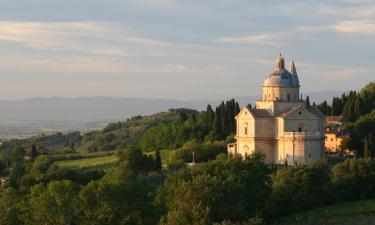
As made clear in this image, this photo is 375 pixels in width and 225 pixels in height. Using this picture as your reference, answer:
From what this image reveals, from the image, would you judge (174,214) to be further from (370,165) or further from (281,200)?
(370,165)

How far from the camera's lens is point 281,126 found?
60938 millimetres

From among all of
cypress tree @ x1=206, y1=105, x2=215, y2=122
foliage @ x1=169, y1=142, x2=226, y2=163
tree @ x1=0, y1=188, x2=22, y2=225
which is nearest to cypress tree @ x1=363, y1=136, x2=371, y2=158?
foliage @ x1=169, y1=142, x2=226, y2=163

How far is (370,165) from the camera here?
168 feet

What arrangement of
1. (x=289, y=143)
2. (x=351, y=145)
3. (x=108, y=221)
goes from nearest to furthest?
(x=108, y=221)
(x=289, y=143)
(x=351, y=145)

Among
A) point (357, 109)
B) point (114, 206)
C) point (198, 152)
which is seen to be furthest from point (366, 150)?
point (114, 206)

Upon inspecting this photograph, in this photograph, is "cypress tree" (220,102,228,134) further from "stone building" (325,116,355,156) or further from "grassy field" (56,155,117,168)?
"grassy field" (56,155,117,168)

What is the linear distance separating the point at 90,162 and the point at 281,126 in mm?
20704

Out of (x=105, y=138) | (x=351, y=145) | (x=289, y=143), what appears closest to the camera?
(x=289, y=143)

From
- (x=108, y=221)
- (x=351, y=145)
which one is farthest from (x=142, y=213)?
(x=351, y=145)

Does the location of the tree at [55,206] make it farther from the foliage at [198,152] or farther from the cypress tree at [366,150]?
the cypress tree at [366,150]

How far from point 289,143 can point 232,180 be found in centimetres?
1932

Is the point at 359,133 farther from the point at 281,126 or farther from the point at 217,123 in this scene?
the point at 217,123

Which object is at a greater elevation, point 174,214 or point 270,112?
point 270,112

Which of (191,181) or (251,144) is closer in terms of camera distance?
(191,181)
